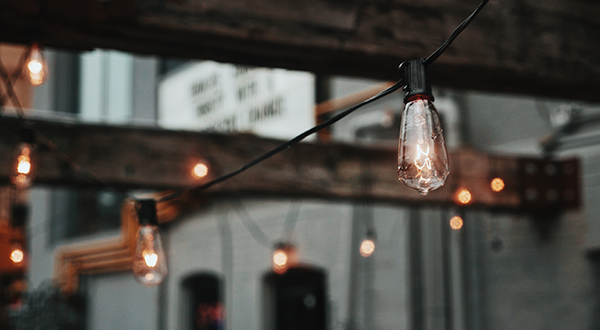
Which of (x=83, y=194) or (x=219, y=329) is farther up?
(x=83, y=194)

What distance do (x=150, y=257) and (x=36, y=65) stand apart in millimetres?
864

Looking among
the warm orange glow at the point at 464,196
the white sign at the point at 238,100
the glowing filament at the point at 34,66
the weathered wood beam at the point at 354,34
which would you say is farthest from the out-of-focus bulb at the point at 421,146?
the white sign at the point at 238,100

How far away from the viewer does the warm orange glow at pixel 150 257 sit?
7.30ft

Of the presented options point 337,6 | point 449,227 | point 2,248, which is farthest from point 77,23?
point 2,248

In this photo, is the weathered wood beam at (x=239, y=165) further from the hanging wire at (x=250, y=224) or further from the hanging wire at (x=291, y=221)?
the hanging wire at (x=250, y=224)

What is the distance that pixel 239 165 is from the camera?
411 centimetres

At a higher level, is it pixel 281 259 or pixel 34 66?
pixel 34 66

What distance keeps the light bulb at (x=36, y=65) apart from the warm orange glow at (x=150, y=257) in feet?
2.72

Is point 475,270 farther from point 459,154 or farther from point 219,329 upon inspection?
point 219,329

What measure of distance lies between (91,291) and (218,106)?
15.9ft

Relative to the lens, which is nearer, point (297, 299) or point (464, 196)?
point (464, 196)

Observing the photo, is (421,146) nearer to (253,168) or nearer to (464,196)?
(253,168)

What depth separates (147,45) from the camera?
218cm

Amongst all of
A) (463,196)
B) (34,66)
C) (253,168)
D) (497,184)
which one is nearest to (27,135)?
(34,66)
